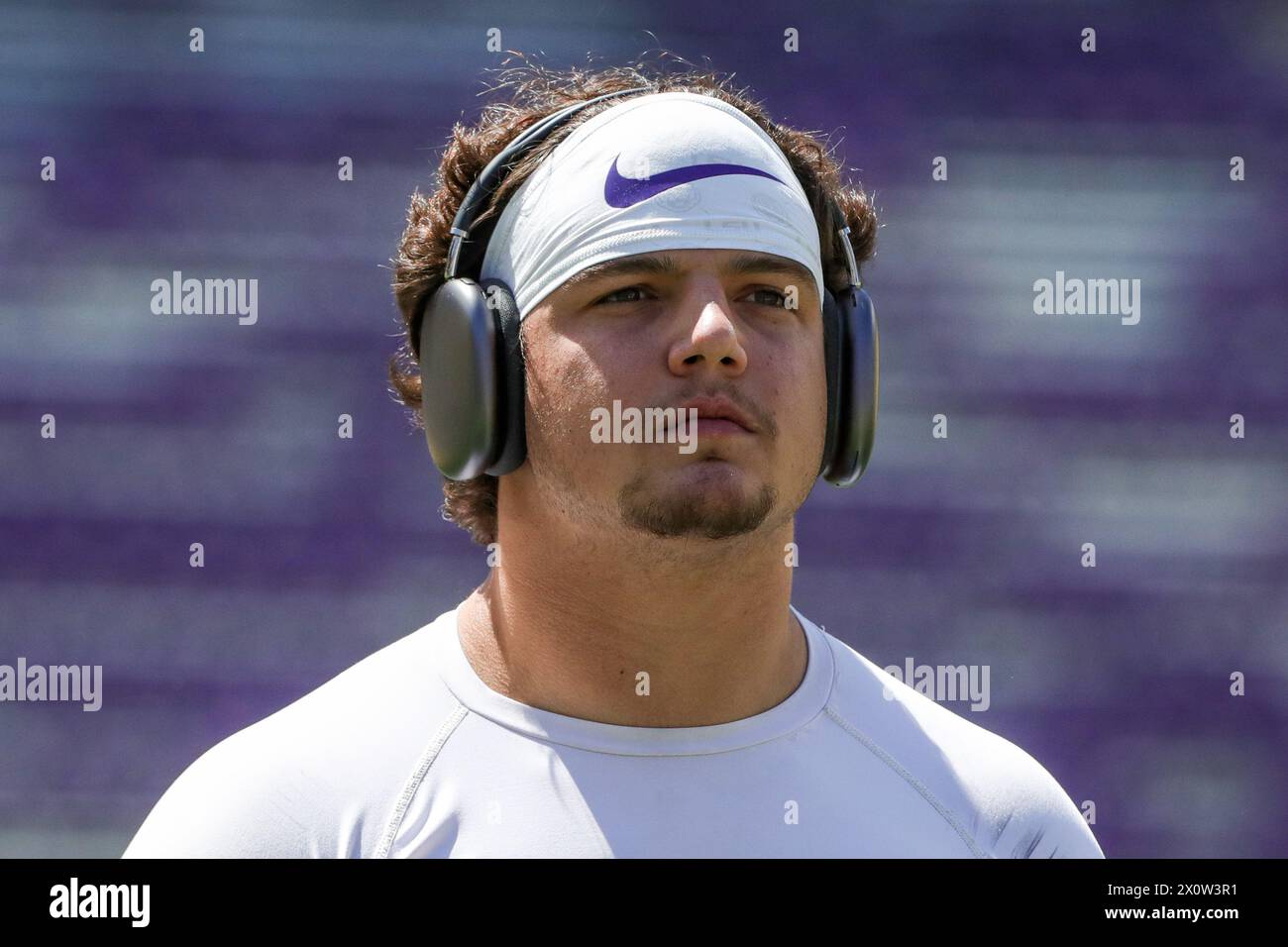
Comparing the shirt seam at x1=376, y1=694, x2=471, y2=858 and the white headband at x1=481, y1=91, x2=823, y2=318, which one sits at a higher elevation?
the white headband at x1=481, y1=91, x2=823, y2=318

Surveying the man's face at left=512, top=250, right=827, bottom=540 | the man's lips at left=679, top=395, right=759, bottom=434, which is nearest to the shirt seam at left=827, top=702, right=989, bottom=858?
the man's face at left=512, top=250, right=827, bottom=540

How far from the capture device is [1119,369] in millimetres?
3391

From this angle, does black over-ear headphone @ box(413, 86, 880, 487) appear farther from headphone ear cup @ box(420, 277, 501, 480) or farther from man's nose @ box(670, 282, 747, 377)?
man's nose @ box(670, 282, 747, 377)

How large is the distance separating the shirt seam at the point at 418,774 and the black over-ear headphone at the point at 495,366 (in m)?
0.32

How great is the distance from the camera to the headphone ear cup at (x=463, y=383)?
1.79m

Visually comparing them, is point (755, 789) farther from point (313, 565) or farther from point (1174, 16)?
point (1174, 16)

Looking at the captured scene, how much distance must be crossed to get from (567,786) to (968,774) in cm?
58

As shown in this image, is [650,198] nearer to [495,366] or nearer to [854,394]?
[495,366]

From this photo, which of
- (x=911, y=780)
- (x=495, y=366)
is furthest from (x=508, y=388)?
(x=911, y=780)

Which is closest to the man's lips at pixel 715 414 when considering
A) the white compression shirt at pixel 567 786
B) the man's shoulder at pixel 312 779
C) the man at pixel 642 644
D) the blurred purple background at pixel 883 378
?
the man at pixel 642 644

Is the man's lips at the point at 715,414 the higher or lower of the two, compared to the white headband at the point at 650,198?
lower

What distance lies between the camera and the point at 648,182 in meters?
1.80

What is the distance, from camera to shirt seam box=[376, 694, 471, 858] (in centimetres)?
167

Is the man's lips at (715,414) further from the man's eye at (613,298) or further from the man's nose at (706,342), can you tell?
the man's eye at (613,298)
